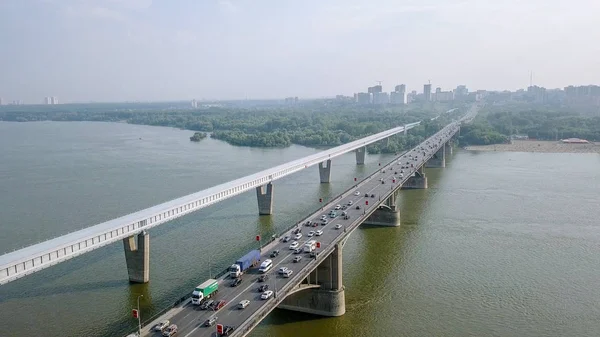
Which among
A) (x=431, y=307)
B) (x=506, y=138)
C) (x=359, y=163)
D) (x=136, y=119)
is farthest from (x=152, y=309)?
(x=136, y=119)

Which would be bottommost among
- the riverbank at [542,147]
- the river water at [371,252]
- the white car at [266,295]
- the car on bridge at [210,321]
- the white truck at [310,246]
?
the river water at [371,252]

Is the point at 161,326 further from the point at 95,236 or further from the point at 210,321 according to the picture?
the point at 95,236

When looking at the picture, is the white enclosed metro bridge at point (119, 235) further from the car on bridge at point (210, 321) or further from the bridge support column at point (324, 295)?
the bridge support column at point (324, 295)

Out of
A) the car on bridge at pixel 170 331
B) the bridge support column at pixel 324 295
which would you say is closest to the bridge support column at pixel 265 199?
the bridge support column at pixel 324 295

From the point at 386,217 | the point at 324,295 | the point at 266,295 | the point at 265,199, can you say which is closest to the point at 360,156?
the point at 386,217

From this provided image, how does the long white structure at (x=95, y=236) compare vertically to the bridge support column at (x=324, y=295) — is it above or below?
above

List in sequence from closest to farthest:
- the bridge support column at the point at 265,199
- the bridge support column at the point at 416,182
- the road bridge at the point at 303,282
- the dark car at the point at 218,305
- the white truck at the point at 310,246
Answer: the road bridge at the point at 303,282 → the dark car at the point at 218,305 → the white truck at the point at 310,246 → the bridge support column at the point at 265,199 → the bridge support column at the point at 416,182
